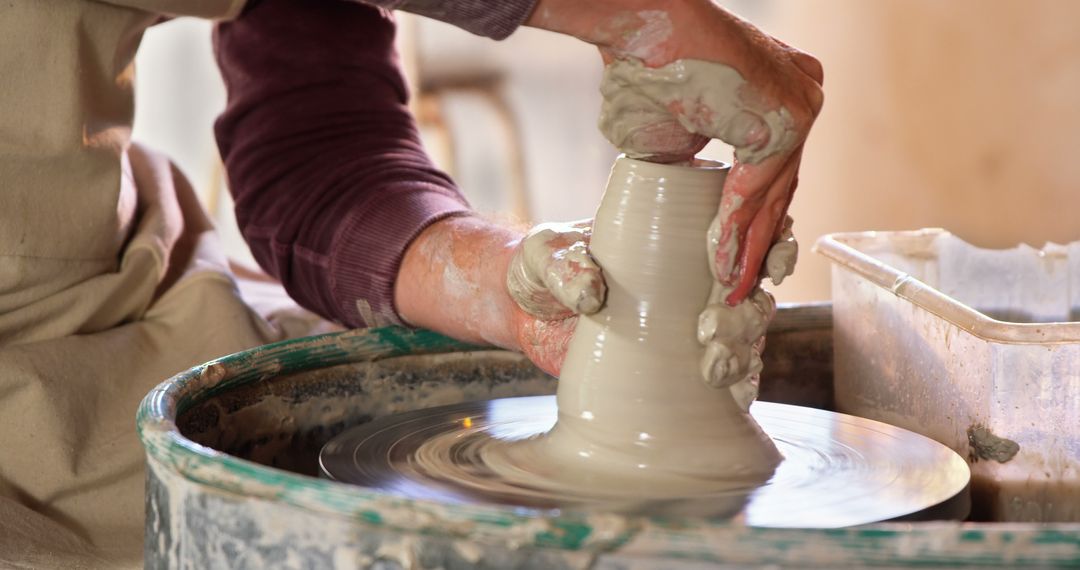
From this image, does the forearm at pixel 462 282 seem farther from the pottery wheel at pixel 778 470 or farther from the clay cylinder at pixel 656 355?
the clay cylinder at pixel 656 355

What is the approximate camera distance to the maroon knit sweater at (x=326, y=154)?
1.56 m

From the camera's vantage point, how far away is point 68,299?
145 cm

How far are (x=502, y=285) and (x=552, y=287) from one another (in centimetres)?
23

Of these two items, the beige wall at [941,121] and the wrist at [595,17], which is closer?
the wrist at [595,17]

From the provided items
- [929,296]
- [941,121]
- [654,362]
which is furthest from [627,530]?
[941,121]

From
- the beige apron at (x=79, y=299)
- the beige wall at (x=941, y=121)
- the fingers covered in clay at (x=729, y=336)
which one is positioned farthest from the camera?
the beige wall at (x=941, y=121)

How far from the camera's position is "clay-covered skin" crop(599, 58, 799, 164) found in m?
1.06

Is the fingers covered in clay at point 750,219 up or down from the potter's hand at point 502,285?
up

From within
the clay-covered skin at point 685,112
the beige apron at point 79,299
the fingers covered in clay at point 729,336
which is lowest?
the beige apron at point 79,299

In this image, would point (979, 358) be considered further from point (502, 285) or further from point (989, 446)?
point (502, 285)

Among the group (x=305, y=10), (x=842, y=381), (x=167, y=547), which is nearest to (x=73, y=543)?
(x=167, y=547)

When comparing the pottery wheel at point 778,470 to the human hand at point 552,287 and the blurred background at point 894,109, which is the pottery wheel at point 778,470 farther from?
the blurred background at point 894,109

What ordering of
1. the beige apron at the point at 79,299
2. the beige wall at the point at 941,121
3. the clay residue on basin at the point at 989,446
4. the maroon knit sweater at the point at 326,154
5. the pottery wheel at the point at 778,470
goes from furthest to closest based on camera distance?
1. the beige wall at the point at 941,121
2. the maroon knit sweater at the point at 326,154
3. the beige apron at the point at 79,299
4. the clay residue on basin at the point at 989,446
5. the pottery wheel at the point at 778,470

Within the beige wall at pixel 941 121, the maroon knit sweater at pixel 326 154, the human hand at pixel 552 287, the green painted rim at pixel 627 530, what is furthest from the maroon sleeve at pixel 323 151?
the beige wall at pixel 941 121
